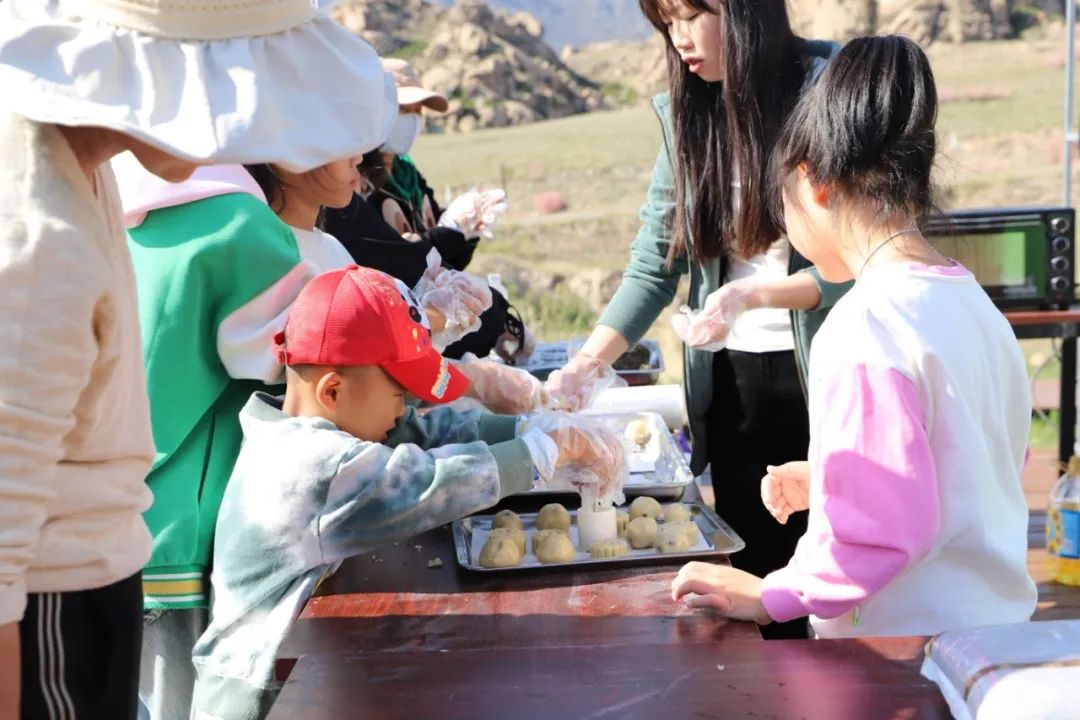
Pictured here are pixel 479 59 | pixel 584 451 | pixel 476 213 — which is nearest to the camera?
pixel 584 451

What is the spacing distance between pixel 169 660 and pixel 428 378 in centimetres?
70

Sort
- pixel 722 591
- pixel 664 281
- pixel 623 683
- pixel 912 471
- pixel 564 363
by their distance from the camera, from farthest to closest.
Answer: pixel 564 363, pixel 664 281, pixel 722 591, pixel 912 471, pixel 623 683

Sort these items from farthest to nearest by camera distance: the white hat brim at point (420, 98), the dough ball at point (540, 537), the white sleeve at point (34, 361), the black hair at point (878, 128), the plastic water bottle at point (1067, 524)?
the plastic water bottle at point (1067, 524)
the white hat brim at point (420, 98)
the dough ball at point (540, 537)
the black hair at point (878, 128)
the white sleeve at point (34, 361)

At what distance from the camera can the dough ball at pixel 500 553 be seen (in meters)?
1.89

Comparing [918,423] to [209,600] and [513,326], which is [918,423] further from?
[513,326]

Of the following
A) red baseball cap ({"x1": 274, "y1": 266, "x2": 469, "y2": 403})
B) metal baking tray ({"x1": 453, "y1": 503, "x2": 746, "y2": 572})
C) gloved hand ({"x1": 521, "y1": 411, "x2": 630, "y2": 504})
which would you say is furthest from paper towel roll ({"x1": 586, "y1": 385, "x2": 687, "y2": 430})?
red baseball cap ({"x1": 274, "y1": 266, "x2": 469, "y2": 403})

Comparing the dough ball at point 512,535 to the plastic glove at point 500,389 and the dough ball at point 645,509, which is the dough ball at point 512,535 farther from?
the plastic glove at point 500,389

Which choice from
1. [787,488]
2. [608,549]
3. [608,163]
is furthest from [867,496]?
[608,163]

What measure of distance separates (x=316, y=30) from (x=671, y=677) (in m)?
0.82

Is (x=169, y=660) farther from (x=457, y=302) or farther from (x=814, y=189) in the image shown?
(x=814, y=189)

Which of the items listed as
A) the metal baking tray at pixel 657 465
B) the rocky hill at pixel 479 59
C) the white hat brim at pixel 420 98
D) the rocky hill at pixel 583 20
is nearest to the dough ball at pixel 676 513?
the metal baking tray at pixel 657 465

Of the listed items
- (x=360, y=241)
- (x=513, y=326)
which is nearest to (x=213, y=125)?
(x=360, y=241)

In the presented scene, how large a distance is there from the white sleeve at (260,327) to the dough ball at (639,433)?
3.13ft

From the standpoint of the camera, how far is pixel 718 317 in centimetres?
245
